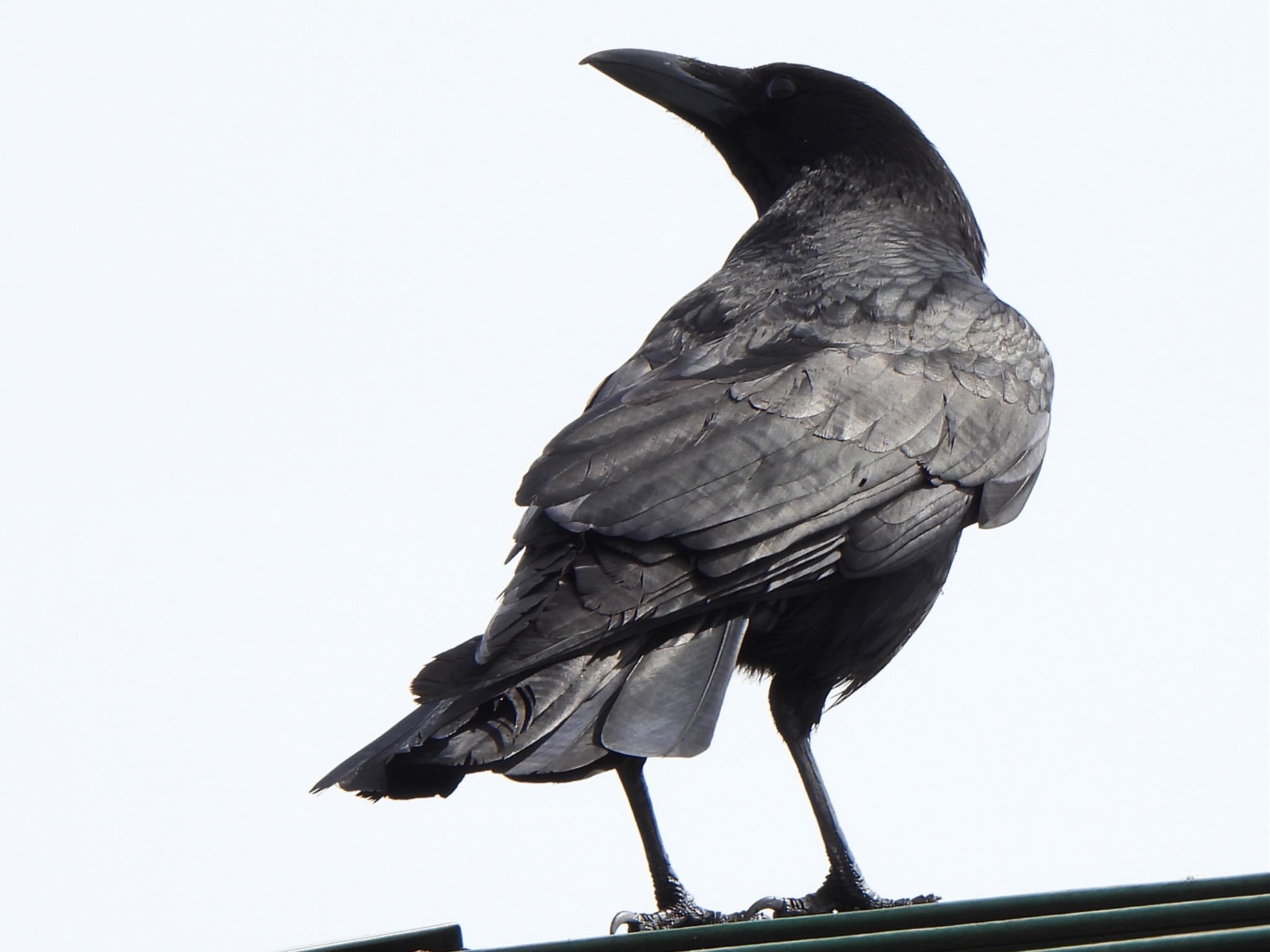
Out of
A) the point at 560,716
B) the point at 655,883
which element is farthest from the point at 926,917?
the point at 655,883

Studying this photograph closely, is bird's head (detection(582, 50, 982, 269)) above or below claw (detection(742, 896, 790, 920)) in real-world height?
above

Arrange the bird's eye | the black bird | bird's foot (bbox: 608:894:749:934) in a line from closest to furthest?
the black bird → bird's foot (bbox: 608:894:749:934) → the bird's eye

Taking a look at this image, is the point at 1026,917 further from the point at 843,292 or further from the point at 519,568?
the point at 843,292

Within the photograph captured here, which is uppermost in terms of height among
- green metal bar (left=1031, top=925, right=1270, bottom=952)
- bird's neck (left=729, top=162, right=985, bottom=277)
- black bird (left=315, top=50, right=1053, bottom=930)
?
bird's neck (left=729, top=162, right=985, bottom=277)

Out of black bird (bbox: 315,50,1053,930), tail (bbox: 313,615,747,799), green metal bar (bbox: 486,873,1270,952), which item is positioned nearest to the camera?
green metal bar (bbox: 486,873,1270,952)

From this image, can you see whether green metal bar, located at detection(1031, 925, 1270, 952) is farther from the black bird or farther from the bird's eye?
the bird's eye

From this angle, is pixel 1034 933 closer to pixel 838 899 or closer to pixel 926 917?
pixel 926 917

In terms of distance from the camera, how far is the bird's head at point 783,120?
22.6ft

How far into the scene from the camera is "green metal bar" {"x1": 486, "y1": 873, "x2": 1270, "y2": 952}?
2.52 meters

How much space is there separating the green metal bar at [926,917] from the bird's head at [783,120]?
4.59 metres

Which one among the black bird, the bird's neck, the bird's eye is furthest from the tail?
the bird's eye

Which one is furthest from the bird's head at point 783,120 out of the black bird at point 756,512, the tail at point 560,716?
the tail at point 560,716

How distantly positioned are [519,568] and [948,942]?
2.24 metres

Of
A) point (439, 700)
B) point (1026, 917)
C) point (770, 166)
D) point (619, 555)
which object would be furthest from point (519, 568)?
point (770, 166)
